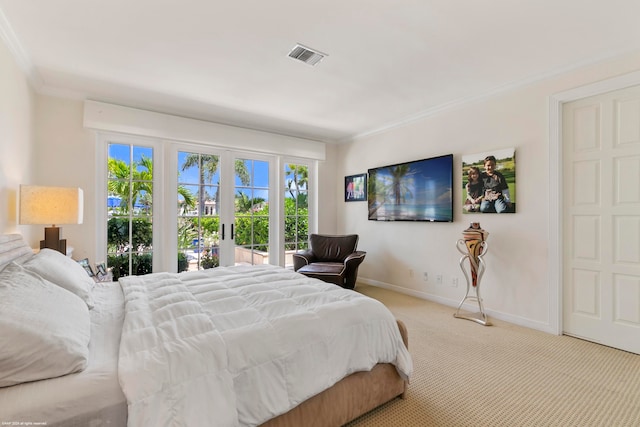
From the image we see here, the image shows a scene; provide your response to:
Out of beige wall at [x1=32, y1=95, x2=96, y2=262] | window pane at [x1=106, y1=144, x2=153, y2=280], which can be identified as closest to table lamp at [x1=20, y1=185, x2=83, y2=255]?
beige wall at [x1=32, y1=95, x2=96, y2=262]

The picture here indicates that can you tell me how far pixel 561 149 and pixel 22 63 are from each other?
4.94 m

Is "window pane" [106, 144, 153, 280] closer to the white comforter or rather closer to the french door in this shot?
the french door

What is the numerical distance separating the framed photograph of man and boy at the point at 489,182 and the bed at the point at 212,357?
84.7 inches

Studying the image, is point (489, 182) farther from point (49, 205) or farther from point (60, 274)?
point (49, 205)

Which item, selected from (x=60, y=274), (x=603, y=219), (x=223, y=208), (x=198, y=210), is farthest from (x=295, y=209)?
(x=603, y=219)

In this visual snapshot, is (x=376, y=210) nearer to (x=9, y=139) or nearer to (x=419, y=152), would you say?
(x=419, y=152)

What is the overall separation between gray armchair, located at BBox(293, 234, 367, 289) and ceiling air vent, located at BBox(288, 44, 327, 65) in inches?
96.6

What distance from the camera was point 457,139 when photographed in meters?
3.68

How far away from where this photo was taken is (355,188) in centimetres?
514

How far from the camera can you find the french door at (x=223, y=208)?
4043 mm

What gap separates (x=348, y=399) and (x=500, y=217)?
8.74ft

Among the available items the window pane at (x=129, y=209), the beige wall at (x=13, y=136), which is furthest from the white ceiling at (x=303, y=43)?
the window pane at (x=129, y=209)

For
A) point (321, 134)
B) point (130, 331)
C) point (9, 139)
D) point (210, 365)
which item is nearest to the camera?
point (210, 365)

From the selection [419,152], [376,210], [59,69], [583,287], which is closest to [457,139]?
[419,152]
